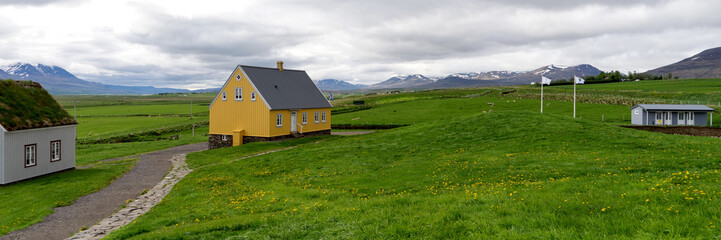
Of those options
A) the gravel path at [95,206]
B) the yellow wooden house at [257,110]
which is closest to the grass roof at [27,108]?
the gravel path at [95,206]

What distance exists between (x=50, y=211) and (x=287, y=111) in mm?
31654

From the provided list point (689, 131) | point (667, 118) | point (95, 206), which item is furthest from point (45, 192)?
point (667, 118)

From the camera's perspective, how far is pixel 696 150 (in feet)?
70.3

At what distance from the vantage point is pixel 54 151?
31.2 metres

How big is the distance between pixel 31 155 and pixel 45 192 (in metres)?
8.04

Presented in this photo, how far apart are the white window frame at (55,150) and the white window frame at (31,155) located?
5.59ft

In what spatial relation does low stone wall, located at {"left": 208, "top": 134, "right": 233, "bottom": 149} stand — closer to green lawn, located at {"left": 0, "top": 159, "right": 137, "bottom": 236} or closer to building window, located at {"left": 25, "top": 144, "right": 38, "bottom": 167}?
green lawn, located at {"left": 0, "top": 159, "right": 137, "bottom": 236}

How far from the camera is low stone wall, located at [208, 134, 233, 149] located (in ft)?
161

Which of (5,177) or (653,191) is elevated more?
(653,191)

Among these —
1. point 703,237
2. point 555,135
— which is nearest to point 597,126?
point 555,135

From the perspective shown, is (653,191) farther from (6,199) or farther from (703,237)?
(6,199)

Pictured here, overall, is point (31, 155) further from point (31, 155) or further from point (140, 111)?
point (140, 111)

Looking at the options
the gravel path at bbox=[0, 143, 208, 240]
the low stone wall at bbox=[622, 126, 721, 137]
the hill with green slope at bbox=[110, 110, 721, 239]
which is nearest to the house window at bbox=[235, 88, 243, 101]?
the gravel path at bbox=[0, 143, 208, 240]

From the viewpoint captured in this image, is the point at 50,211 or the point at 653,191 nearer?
the point at 653,191
